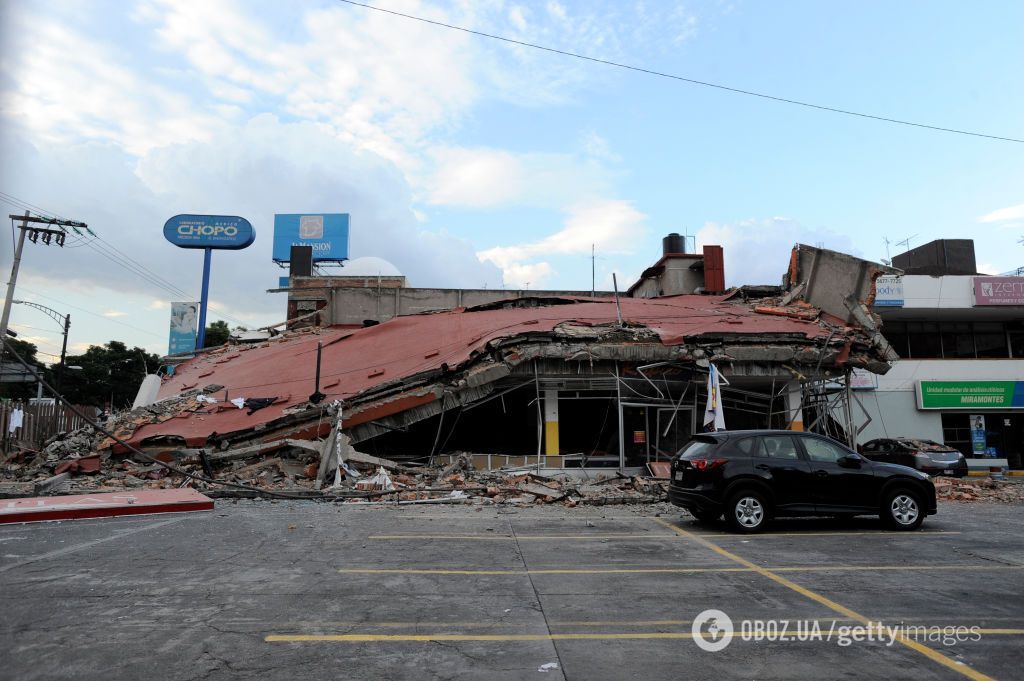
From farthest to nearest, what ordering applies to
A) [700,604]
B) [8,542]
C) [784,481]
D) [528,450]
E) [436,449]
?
[528,450] < [436,449] < [784,481] < [8,542] < [700,604]

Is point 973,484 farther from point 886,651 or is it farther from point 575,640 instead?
point 575,640

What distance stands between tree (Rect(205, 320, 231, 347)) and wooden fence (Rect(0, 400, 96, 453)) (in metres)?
44.7

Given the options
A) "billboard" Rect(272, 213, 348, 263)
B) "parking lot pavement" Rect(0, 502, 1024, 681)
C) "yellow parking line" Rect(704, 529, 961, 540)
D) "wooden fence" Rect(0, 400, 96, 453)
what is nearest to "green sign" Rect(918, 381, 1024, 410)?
"parking lot pavement" Rect(0, 502, 1024, 681)

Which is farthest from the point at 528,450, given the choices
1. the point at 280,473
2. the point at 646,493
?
the point at 280,473

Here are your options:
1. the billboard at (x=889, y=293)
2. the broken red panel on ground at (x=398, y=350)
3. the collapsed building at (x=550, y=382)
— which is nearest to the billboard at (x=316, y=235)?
the broken red panel on ground at (x=398, y=350)

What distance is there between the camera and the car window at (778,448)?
980 centimetres

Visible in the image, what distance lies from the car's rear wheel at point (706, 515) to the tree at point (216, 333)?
197ft

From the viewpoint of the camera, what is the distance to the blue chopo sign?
4072cm

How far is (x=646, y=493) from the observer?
1430 cm

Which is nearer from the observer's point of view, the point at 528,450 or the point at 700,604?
the point at 700,604

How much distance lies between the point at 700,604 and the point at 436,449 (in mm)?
14541

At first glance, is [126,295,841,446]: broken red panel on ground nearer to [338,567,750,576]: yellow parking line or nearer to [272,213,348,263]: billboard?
[338,567,750,576]: yellow parking line

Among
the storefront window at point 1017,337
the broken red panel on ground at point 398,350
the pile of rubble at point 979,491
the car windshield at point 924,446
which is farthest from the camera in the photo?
the storefront window at point 1017,337

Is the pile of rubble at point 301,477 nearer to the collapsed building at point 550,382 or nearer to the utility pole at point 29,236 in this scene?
the collapsed building at point 550,382
